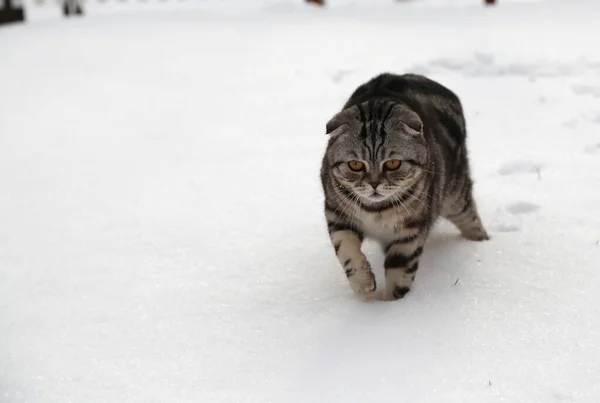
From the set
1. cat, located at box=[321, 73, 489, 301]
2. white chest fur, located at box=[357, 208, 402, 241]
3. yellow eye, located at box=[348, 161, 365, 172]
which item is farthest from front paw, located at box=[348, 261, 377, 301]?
yellow eye, located at box=[348, 161, 365, 172]

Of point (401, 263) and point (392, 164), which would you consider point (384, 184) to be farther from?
point (401, 263)

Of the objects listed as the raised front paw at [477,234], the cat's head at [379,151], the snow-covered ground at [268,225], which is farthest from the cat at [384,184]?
the raised front paw at [477,234]

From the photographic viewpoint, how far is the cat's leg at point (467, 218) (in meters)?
3.37

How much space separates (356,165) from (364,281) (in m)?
0.46

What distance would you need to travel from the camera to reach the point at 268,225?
12.1 ft

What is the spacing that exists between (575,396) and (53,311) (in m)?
2.00

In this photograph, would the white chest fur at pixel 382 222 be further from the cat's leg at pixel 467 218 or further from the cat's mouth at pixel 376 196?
the cat's leg at pixel 467 218

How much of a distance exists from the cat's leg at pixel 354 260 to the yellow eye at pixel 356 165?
25cm

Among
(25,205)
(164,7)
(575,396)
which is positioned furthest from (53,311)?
(164,7)

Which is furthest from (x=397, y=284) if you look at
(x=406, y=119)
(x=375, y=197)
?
(x=406, y=119)

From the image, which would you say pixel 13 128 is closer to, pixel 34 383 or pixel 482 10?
pixel 34 383

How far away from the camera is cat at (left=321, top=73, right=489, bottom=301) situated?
278 cm

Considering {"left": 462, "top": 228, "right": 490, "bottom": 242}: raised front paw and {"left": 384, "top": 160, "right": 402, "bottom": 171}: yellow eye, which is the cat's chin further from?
{"left": 462, "top": 228, "right": 490, "bottom": 242}: raised front paw

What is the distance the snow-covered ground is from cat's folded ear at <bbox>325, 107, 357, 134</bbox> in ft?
2.26
